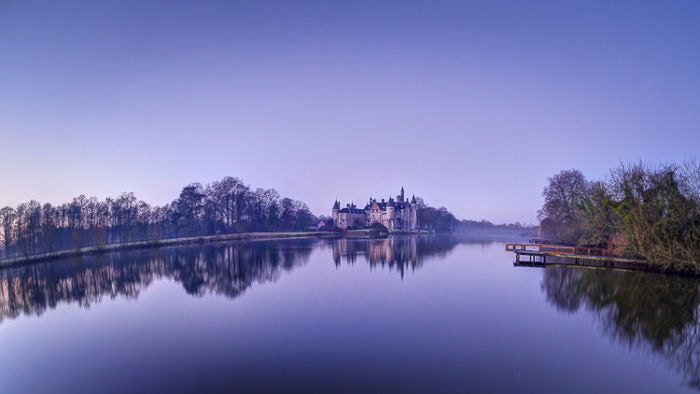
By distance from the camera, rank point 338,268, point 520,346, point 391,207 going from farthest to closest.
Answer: point 391,207 → point 338,268 → point 520,346

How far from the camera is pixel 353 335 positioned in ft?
33.9

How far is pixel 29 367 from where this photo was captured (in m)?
8.52

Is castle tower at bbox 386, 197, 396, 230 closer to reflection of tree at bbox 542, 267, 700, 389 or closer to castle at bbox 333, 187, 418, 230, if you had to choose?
castle at bbox 333, 187, 418, 230

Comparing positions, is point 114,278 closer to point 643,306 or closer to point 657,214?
point 643,306

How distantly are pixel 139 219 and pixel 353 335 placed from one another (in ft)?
159

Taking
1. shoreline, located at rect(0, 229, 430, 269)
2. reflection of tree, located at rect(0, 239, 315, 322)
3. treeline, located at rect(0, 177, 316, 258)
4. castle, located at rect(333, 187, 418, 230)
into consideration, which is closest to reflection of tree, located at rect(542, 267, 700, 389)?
reflection of tree, located at rect(0, 239, 315, 322)

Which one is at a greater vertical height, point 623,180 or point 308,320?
point 623,180

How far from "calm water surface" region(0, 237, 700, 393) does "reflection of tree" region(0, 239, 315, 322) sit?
19cm

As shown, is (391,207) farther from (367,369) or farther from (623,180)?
(367,369)

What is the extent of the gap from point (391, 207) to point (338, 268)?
7076 cm

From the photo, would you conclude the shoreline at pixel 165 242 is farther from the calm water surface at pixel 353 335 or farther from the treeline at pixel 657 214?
the treeline at pixel 657 214

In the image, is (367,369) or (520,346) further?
(520,346)

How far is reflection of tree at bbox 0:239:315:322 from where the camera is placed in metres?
15.8

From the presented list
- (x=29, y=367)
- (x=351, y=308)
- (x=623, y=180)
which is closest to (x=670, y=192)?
(x=623, y=180)
